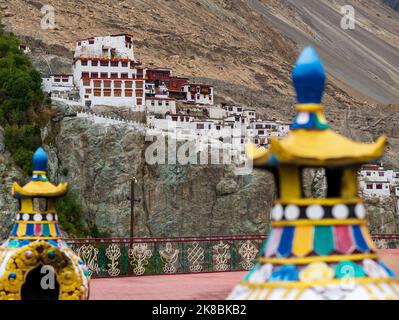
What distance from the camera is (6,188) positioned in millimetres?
41844

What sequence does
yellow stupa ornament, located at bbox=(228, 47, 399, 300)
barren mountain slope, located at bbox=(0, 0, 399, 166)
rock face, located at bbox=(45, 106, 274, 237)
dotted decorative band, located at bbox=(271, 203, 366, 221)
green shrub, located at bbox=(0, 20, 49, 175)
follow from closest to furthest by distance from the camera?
yellow stupa ornament, located at bbox=(228, 47, 399, 300), dotted decorative band, located at bbox=(271, 203, 366, 221), green shrub, located at bbox=(0, 20, 49, 175), rock face, located at bbox=(45, 106, 274, 237), barren mountain slope, located at bbox=(0, 0, 399, 166)

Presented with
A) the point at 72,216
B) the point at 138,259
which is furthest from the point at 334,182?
the point at 72,216

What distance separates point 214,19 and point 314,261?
372 ft

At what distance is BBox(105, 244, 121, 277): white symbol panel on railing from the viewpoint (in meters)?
20.6

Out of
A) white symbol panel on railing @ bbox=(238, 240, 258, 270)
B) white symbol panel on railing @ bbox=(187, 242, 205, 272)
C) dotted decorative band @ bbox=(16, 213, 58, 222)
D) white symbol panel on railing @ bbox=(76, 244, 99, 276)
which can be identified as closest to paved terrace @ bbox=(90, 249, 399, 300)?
white symbol panel on railing @ bbox=(238, 240, 258, 270)

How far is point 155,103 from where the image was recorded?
58344mm

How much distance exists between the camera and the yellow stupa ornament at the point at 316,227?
5.09 m

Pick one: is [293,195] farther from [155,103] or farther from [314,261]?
[155,103]

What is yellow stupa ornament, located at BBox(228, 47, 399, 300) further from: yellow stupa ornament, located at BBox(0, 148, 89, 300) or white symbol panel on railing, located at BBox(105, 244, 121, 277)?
white symbol panel on railing, located at BBox(105, 244, 121, 277)

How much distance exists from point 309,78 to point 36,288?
233 inches

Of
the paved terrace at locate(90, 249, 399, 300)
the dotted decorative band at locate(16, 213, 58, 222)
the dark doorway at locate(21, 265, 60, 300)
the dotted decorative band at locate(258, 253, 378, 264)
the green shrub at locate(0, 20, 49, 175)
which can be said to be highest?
the green shrub at locate(0, 20, 49, 175)

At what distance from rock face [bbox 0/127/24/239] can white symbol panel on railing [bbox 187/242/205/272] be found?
1763 centimetres

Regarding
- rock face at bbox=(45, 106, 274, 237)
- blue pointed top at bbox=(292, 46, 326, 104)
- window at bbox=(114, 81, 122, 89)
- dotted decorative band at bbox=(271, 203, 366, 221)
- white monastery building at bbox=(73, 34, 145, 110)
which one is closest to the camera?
dotted decorative band at bbox=(271, 203, 366, 221)
